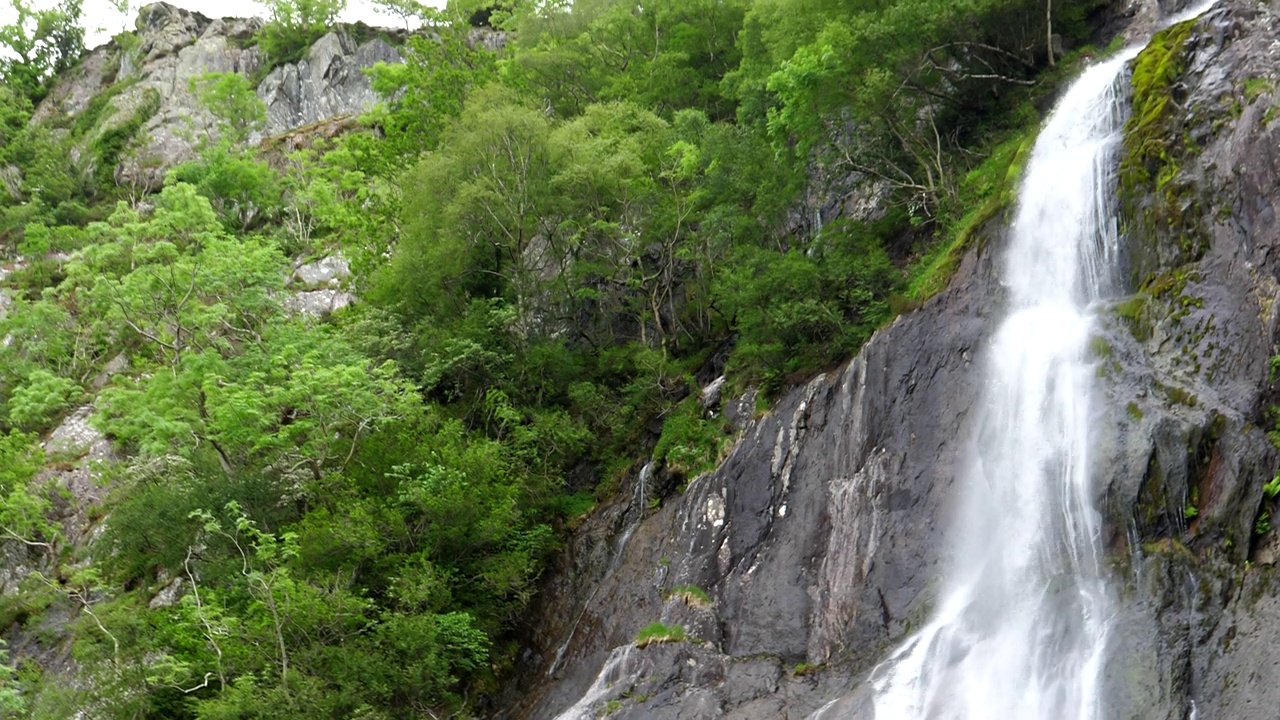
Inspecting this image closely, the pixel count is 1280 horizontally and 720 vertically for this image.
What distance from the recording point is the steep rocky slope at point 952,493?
36.0 feet

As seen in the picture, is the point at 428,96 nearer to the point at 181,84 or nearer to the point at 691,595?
the point at 691,595

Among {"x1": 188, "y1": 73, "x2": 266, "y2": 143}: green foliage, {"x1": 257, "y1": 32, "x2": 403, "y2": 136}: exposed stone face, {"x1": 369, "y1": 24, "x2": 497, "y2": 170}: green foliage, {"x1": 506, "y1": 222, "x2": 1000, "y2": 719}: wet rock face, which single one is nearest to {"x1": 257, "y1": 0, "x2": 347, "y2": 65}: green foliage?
{"x1": 257, "y1": 32, "x2": 403, "y2": 136}: exposed stone face

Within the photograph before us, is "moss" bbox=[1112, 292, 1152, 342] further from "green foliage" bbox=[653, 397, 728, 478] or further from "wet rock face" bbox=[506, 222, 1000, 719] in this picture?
"green foliage" bbox=[653, 397, 728, 478]

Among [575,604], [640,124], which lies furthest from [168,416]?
[640,124]

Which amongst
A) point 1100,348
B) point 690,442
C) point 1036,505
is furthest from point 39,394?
point 1100,348

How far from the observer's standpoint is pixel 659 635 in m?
15.9

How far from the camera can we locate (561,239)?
81.3 feet

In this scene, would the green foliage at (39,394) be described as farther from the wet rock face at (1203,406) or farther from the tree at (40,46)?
the tree at (40,46)

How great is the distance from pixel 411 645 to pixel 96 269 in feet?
43.6

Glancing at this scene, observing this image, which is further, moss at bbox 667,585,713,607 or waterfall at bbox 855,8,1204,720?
moss at bbox 667,585,713,607

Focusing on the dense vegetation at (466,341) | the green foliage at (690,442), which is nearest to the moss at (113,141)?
the dense vegetation at (466,341)

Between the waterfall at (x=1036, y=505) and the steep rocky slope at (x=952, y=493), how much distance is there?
34cm

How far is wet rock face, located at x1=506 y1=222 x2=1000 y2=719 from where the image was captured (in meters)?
14.1

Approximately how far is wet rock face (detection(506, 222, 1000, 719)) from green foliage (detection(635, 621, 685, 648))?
13 cm
